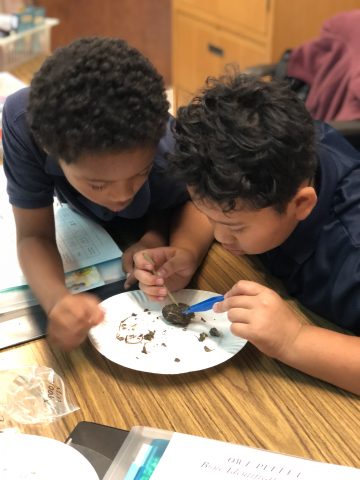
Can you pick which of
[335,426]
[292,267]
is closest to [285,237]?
[292,267]

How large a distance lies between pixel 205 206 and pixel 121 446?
1.07 ft

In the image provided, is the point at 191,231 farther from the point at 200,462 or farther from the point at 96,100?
the point at 200,462

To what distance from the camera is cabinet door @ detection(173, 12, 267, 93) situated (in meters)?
2.58

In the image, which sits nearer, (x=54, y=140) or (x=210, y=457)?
(x=210, y=457)

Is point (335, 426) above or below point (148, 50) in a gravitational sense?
above

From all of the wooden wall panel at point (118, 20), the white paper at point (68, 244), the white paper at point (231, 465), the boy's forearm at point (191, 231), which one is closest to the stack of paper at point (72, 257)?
the white paper at point (68, 244)

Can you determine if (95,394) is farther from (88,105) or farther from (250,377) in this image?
(88,105)

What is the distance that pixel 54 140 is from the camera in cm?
77

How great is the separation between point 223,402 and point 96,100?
1.32 feet

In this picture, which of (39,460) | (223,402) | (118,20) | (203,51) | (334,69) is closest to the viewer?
(39,460)

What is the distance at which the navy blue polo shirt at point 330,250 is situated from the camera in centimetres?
82

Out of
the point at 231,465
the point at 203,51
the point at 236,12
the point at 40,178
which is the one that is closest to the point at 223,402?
the point at 231,465

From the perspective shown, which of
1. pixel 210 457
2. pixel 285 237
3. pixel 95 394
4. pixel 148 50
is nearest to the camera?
pixel 210 457

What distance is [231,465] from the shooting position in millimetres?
621
